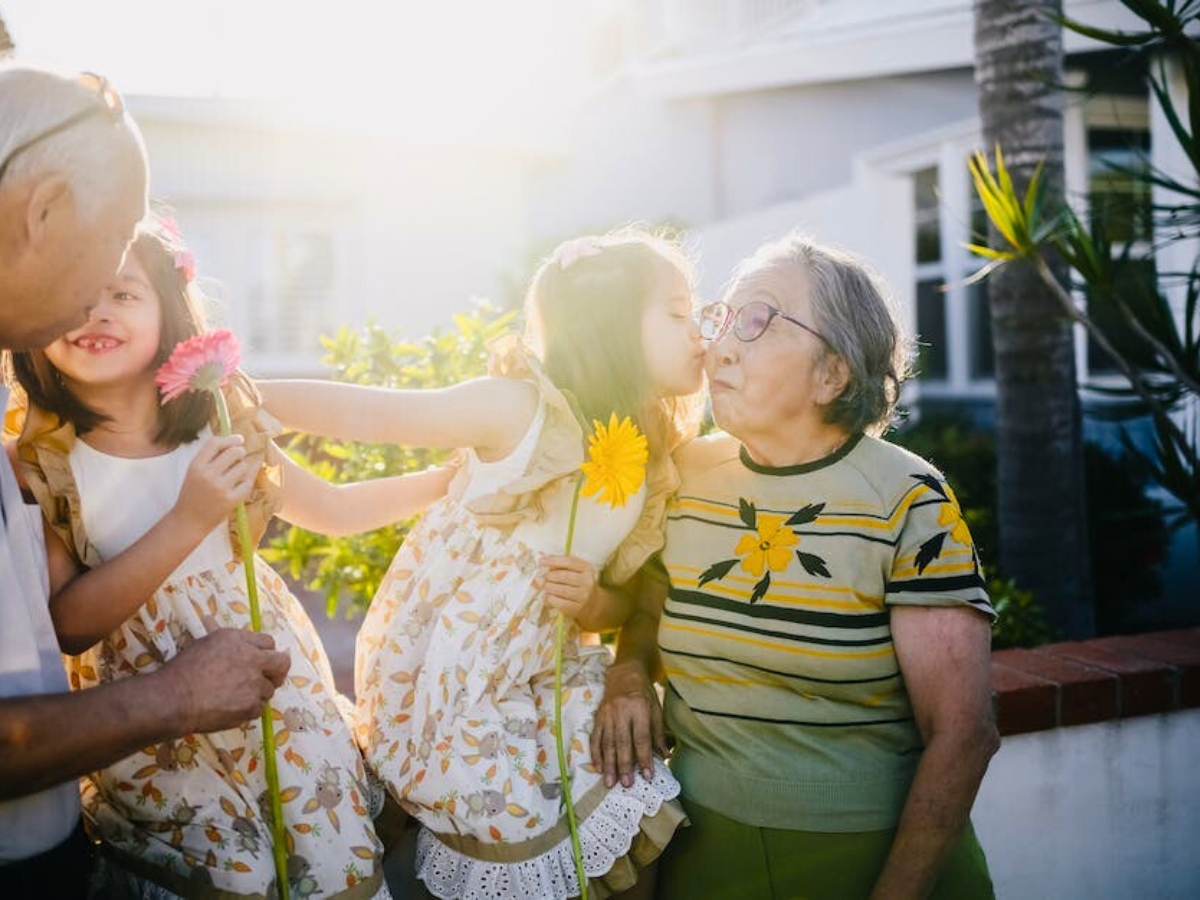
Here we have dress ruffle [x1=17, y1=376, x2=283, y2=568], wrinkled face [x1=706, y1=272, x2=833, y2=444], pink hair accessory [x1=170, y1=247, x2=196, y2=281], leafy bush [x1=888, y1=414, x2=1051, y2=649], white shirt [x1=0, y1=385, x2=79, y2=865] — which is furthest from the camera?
leafy bush [x1=888, y1=414, x2=1051, y2=649]

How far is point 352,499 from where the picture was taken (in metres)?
2.45

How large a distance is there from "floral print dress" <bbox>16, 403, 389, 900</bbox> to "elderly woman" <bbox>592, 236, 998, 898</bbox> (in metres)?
0.52

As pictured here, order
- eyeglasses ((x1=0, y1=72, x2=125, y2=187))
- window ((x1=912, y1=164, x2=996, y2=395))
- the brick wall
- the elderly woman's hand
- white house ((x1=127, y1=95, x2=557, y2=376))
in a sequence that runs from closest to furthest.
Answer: eyeglasses ((x1=0, y1=72, x2=125, y2=187)) < the elderly woman's hand < the brick wall < window ((x1=912, y1=164, x2=996, y2=395)) < white house ((x1=127, y1=95, x2=557, y2=376))

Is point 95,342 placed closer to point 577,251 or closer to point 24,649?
point 24,649

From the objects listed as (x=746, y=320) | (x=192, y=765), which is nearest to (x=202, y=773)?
(x=192, y=765)

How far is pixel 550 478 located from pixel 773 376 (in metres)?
0.50

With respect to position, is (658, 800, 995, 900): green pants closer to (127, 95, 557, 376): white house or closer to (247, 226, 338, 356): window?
(127, 95, 557, 376): white house

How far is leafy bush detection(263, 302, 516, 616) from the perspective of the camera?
318 cm

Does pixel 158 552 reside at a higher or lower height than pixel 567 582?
higher

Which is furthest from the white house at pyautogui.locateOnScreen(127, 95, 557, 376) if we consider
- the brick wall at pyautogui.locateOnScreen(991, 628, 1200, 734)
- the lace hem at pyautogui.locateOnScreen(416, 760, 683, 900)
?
the lace hem at pyautogui.locateOnScreen(416, 760, 683, 900)

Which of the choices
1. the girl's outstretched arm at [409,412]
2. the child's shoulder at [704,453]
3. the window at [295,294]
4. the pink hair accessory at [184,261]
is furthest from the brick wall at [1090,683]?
the window at [295,294]

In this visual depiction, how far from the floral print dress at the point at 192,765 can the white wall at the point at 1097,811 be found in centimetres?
170

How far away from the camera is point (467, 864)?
208 cm

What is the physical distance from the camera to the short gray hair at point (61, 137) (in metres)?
1.46
